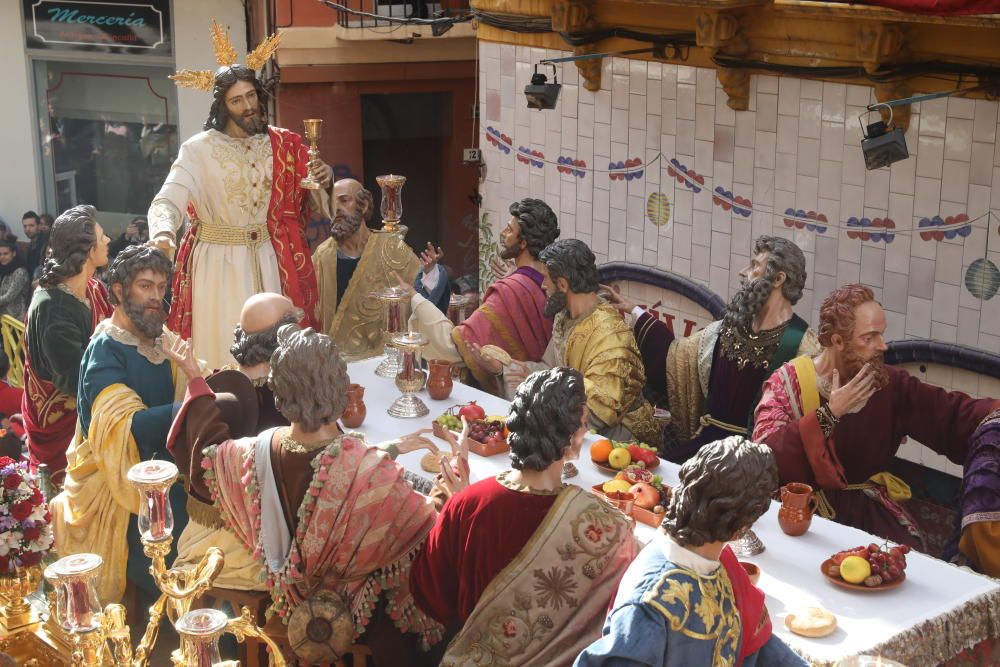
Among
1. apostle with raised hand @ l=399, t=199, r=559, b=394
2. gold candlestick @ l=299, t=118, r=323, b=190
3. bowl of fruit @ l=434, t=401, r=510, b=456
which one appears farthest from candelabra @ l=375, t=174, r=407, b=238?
bowl of fruit @ l=434, t=401, r=510, b=456

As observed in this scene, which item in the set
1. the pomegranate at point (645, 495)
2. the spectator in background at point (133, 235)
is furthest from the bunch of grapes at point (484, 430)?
the spectator in background at point (133, 235)

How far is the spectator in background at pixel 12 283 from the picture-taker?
1159 centimetres

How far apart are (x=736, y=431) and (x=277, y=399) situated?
2.81 metres

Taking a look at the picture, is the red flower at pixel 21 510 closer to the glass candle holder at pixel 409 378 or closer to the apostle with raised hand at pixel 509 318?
the glass candle holder at pixel 409 378

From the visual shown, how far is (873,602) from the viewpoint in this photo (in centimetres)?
448

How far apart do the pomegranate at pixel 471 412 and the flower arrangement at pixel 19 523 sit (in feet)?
6.66

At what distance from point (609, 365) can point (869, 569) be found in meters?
2.09

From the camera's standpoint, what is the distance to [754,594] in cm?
373

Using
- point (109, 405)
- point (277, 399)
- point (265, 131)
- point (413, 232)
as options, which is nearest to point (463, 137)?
point (413, 232)

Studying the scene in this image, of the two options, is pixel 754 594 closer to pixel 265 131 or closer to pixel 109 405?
pixel 109 405

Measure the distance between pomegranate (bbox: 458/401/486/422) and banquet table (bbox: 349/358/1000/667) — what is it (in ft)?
3.97

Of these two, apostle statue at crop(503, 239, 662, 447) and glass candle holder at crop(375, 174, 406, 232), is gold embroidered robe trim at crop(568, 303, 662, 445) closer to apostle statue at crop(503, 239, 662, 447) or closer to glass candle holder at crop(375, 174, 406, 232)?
apostle statue at crop(503, 239, 662, 447)

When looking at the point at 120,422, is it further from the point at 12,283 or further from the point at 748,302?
the point at 12,283

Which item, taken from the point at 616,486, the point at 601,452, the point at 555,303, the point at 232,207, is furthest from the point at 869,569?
the point at 232,207
